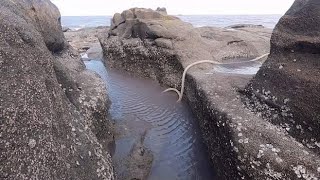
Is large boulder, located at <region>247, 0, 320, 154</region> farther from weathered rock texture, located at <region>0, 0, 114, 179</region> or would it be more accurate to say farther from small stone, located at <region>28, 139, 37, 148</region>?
small stone, located at <region>28, 139, 37, 148</region>

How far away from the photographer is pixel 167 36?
11.4m

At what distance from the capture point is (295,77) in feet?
15.5

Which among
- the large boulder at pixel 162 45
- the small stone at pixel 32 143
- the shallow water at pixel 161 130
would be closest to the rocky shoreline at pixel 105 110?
the small stone at pixel 32 143

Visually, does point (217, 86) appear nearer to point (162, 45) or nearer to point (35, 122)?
point (35, 122)

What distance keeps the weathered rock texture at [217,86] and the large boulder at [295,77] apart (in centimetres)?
22

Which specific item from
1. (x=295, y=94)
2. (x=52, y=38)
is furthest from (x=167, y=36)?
(x=295, y=94)

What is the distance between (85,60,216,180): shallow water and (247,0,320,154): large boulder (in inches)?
66.2

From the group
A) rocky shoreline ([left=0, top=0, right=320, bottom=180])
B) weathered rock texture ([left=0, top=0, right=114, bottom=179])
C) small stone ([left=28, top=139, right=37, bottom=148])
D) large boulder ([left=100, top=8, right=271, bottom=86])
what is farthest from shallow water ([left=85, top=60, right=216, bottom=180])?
small stone ([left=28, top=139, right=37, bottom=148])

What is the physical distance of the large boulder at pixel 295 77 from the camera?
167 inches

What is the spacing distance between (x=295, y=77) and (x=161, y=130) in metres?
3.41

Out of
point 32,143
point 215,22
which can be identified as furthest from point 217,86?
point 215,22

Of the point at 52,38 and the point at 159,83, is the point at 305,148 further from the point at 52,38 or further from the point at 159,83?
the point at 159,83

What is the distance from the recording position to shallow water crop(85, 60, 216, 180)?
5609 millimetres

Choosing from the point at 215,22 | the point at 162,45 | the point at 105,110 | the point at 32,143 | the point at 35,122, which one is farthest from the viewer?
the point at 215,22
